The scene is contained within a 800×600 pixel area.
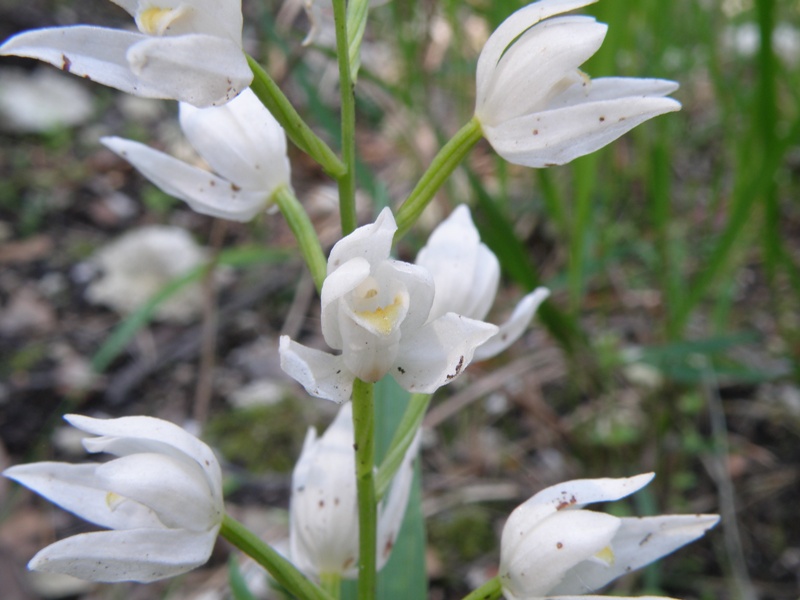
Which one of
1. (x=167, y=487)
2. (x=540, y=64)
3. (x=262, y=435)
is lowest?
(x=262, y=435)

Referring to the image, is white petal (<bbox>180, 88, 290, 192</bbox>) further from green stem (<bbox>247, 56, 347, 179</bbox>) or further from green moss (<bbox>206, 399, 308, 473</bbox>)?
green moss (<bbox>206, 399, 308, 473</bbox>)

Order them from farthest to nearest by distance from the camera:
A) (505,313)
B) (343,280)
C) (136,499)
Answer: (505,313)
(136,499)
(343,280)

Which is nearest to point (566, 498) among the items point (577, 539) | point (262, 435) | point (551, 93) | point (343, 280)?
point (577, 539)

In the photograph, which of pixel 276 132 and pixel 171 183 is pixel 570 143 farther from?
pixel 171 183

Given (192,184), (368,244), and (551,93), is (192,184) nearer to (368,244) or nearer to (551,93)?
(368,244)

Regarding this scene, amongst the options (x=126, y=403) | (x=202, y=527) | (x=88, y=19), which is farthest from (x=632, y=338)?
(x=88, y=19)

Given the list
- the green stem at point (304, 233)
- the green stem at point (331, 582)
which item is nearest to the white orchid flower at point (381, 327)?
the green stem at point (304, 233)
